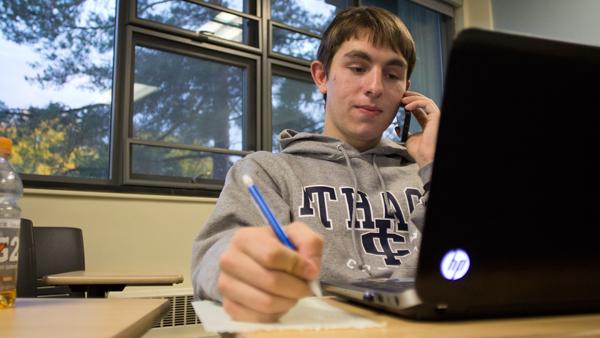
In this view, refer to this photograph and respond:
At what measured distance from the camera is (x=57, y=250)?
70.9 inches

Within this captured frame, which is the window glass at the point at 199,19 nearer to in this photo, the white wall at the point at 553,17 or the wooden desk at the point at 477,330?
the white wall at the point at 553,17

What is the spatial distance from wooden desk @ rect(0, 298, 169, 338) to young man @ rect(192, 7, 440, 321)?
106mm

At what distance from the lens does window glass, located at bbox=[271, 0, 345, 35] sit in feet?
10.1

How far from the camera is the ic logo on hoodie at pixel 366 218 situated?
3.24 feet

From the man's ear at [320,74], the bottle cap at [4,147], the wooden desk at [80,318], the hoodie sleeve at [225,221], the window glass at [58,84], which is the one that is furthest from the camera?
the window glass at [58,84]

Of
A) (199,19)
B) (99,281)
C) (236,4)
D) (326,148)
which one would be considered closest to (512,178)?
(326,148)

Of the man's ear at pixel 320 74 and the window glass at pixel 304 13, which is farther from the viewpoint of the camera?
the window glass at pixel 304 13

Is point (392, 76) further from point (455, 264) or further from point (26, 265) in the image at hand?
point (26, 265)

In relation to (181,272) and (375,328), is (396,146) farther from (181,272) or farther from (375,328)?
(181,272)

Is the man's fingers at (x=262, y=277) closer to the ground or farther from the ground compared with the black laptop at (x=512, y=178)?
closer to the ground

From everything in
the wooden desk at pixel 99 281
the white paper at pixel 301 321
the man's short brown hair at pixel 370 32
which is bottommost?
the wooden desk at pixel 99 281

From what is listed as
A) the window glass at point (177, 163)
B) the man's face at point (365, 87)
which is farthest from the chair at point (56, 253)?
the man's face at point (365, 87)

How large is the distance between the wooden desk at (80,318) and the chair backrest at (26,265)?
56 cm

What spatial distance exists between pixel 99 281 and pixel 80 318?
0.90m
